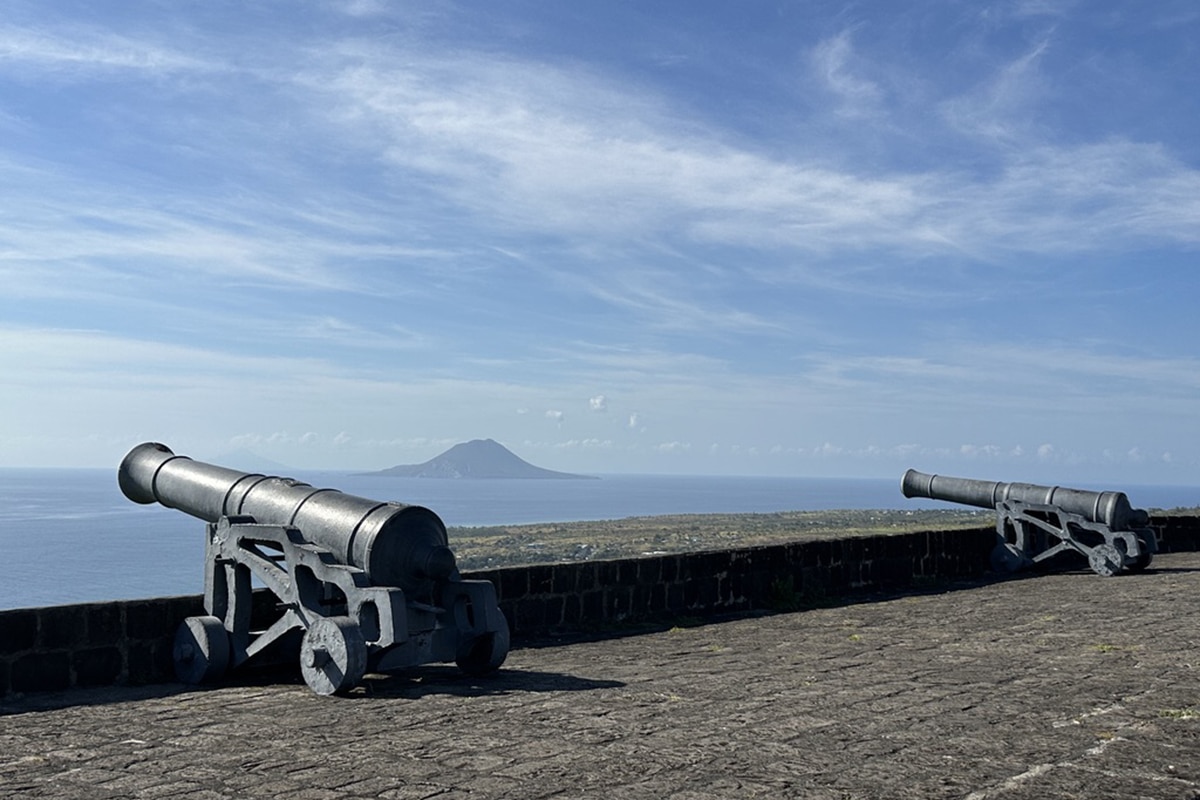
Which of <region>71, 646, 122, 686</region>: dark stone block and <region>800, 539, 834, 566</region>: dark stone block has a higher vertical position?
<region>800, 539, 834, 566</region>: dark stone block

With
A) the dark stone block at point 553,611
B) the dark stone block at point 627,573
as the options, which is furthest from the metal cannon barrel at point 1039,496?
the dark stone block at point 553,611

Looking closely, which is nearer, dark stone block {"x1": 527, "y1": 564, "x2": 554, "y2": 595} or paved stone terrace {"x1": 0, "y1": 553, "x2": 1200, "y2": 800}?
paved stone terrace {"x1": 0, "y1": 553, "x2": 1200, "y2": 800}

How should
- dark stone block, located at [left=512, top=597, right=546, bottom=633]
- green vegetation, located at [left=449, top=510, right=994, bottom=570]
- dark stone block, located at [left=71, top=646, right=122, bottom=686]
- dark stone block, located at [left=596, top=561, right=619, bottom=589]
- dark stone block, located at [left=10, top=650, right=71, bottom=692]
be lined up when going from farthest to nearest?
green vegetation, located at [left=449, top=510, right=994, bottom=570], dark stone block, located at [left=596, top=561, right=619, bottom=589], dark stone block, located at [left=512, top=597, right=546, bottom=633], dark stone block, located at [left=71, top=646, right=122, bottom=686], dark stone block, located at [left=10, top=650, right=71, bottom=692]

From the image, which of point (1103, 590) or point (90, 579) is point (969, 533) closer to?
point (1103, 590)

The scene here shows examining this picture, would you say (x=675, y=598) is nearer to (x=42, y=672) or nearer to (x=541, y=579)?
(x=541, y=579)

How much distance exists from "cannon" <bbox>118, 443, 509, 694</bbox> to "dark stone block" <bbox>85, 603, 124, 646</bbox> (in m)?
0.36

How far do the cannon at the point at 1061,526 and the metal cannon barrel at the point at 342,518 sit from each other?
10539mm

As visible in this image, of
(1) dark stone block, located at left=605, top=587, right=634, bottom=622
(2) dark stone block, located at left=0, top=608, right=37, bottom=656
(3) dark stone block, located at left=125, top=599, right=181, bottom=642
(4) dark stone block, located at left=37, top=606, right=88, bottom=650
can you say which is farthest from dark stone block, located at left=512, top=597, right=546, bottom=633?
(2) dark stone block, located at left=0, top=608, right=37, bottom=656

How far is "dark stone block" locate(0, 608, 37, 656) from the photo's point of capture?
6.77 m

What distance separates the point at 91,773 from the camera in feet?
15.8

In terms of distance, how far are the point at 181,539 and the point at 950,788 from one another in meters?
154

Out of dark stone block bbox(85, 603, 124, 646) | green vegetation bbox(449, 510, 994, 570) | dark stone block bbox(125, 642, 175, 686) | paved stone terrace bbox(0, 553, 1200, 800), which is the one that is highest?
dark stone block bbox(85, 603, 124, 646)

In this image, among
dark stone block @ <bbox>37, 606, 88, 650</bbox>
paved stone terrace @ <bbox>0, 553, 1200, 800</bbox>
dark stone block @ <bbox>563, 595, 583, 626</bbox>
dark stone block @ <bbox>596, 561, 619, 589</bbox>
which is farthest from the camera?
dark stone block @ <bbox>596, 561, 619, 589</bbox>

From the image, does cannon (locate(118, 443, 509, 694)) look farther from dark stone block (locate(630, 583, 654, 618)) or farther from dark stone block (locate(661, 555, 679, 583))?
dark stone block (locate(661, 555, 679, 583))
